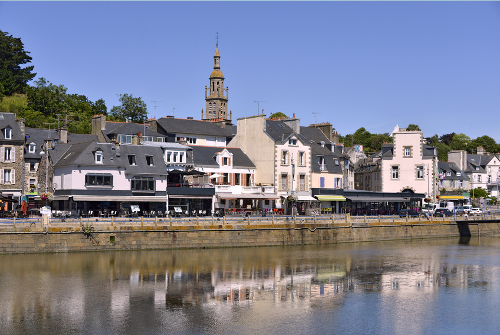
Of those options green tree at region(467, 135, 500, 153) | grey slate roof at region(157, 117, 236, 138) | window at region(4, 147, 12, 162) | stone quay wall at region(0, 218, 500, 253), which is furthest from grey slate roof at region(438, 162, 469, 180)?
window at region(4, 147, 12, 162)

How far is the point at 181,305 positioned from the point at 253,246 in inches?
820

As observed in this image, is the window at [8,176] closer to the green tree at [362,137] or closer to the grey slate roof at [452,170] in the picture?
the grey slate roof at [452,170]

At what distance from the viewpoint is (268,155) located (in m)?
Result: 65.6

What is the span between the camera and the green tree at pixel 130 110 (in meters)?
95.5

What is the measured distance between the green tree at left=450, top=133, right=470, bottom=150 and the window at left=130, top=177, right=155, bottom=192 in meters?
94.0

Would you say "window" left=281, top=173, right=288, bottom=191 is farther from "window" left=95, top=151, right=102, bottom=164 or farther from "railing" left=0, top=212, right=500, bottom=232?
"window" left=95, top=151, right=102, bottom=164

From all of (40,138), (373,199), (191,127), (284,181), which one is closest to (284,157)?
(284,181)

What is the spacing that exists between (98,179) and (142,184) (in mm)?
4097

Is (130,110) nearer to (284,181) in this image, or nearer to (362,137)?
(284,181)

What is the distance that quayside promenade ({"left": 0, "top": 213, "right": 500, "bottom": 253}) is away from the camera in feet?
140

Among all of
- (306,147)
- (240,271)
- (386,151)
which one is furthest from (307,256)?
(386,151)

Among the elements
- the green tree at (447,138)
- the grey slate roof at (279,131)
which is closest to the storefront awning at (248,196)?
the grey slate roof at (279,131)

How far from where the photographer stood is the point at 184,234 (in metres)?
47.2

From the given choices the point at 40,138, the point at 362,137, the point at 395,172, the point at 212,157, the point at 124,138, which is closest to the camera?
the point at 40,138
